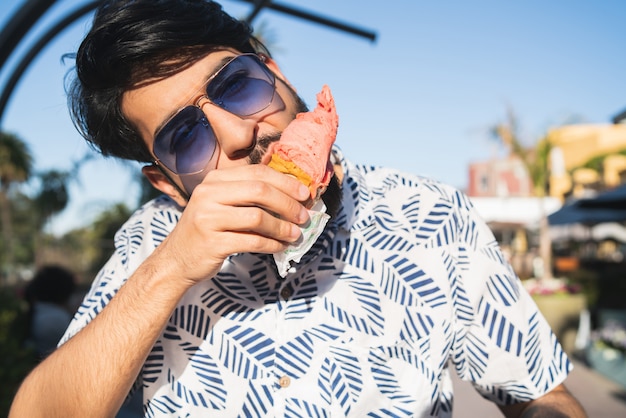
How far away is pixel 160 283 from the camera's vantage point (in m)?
1.35

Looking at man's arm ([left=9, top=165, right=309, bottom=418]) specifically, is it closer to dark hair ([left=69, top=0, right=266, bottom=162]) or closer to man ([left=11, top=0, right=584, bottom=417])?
man ([left=11, top=0, right=584, bottom=417])

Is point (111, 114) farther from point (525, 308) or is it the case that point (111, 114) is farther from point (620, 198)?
point (620, 198)

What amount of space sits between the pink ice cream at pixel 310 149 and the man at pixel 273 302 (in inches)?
5.5

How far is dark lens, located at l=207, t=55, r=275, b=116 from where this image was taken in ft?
5.44

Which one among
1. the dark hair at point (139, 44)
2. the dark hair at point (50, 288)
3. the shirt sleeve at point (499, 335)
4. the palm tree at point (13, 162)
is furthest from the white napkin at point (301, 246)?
the palm tree at point (13, 162)

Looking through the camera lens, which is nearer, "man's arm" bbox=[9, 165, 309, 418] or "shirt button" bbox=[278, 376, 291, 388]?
"man's arm" bbox=[9, 165, 309, 418]

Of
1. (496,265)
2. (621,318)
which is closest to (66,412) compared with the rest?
(496,265)

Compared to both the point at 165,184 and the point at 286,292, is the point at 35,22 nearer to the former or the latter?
the point at 165,184

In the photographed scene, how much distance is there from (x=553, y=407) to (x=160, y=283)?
123cm

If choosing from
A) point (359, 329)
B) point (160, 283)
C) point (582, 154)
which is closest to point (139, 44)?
point (160, 283)

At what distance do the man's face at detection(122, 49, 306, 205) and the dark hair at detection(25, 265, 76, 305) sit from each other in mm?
4543

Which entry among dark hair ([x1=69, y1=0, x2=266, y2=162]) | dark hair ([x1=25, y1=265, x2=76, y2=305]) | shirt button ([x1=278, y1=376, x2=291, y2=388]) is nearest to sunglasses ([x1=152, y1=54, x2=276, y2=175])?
dark hair ([x1=69, y1=0, x2=266, y2=162])

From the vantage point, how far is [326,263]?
1.70 meters

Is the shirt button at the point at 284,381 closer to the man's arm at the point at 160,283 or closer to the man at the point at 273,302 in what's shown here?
the man at the point at 273,302
